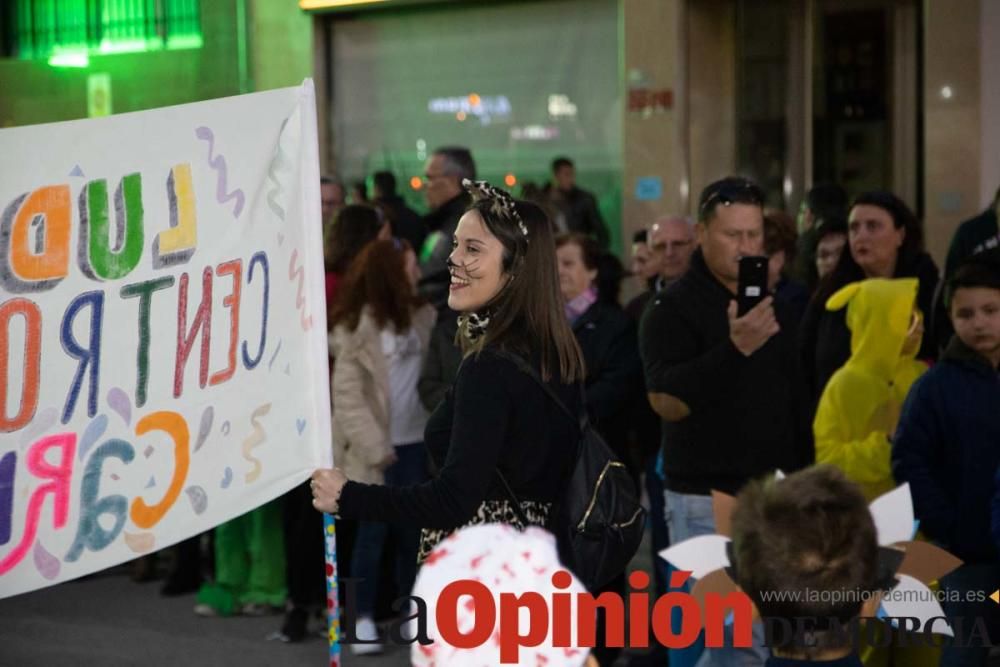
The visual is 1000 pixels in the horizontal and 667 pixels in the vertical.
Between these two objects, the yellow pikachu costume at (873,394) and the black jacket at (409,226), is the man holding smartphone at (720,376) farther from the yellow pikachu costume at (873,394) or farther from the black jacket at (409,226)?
the black jacket at (409,226)

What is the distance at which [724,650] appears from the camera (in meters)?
4.72

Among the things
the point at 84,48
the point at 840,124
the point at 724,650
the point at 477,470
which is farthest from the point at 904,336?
the point at 84,48

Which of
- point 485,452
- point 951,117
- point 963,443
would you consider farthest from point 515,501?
point 951,117

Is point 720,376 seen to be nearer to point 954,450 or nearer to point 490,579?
point 954,450

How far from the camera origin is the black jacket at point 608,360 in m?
6.57

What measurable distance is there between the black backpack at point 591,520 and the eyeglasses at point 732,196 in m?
1.58

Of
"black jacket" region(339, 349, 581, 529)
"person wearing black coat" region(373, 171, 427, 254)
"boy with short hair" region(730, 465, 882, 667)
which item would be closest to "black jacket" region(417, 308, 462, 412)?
"person wearing black coat" region(373, 171, 427, 254)

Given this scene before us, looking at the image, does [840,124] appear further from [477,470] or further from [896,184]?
[477,470]

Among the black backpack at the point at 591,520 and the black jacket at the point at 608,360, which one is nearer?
the black backpack at the point at 591,520

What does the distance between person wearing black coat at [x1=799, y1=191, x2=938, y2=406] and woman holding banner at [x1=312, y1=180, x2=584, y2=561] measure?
2622 millimetres

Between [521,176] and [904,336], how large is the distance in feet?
27.7

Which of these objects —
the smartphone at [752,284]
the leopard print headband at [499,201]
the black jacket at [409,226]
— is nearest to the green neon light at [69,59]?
the black jacket at [409,226]

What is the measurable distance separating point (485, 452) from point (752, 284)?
1.70 m

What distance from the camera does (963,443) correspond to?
191 inches
